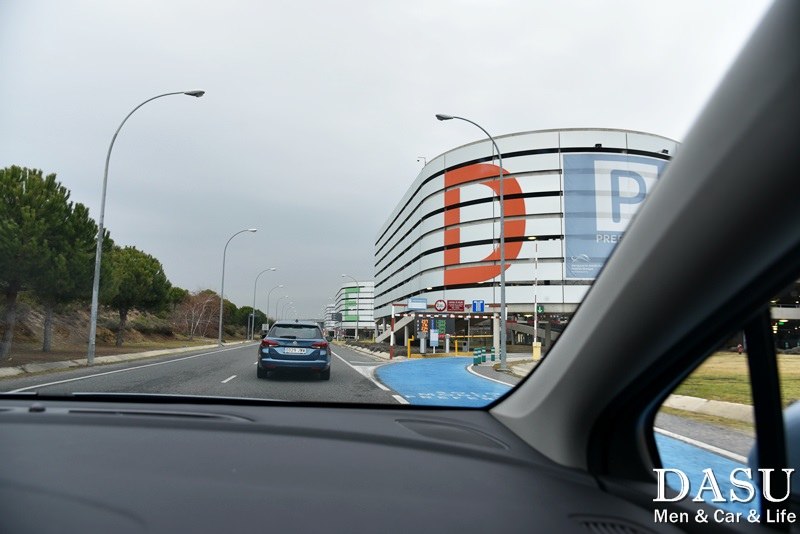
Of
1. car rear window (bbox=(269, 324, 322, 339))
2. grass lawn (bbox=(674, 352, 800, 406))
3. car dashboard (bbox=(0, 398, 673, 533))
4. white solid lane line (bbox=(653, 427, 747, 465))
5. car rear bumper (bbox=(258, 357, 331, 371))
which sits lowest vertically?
car rear bumper (bbox=(258, 357, 331, 371))

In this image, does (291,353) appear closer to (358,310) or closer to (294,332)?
(294,332)

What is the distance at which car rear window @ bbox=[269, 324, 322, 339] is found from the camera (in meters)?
10.6

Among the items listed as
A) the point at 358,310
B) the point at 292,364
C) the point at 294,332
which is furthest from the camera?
the point at 358,310

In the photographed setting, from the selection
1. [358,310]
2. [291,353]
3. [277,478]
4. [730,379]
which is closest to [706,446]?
[730,379]

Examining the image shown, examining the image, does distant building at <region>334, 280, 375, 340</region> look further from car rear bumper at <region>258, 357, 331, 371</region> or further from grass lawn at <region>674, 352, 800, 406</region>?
grass lawn at <region>674, 352, 800, 406</region>

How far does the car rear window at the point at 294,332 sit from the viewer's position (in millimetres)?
10641

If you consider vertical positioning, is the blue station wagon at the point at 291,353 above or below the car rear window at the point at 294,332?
below

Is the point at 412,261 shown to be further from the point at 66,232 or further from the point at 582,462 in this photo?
the point at 582,462

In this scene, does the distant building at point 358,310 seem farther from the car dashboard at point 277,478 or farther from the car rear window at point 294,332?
the car dashboard at point 277,478

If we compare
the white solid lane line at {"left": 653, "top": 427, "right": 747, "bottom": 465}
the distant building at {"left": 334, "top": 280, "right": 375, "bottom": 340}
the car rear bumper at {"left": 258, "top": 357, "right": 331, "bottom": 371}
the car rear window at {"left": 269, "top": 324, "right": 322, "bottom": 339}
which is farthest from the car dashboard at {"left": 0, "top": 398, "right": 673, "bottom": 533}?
the distant building at {"left": 334, "top": 280, "right": 375, "bottom": 340}

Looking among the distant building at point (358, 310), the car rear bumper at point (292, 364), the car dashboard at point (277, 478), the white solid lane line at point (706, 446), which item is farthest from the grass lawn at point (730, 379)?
the distant building at point (358, 310)

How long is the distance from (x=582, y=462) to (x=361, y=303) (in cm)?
16789

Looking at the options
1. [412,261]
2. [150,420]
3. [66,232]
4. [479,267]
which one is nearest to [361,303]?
[412,261]

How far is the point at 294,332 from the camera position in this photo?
1084cm
